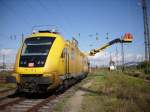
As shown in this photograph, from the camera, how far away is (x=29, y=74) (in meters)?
14.0

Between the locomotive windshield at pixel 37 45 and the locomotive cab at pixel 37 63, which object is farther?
the locomotive windshield at pixel 37 45

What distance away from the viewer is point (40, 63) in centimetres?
1423

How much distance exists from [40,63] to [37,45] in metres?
1.34

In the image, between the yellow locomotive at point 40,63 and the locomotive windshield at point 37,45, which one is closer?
the yellow locomotive at point 40,63

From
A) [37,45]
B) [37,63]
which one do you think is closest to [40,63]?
[37,63]

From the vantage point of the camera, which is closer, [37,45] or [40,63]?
[40,63]

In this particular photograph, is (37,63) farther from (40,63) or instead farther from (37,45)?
(37,45)

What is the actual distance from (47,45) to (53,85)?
228cm

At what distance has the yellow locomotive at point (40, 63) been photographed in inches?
549

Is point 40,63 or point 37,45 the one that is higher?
point 37,45

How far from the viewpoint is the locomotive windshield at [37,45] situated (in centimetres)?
1481

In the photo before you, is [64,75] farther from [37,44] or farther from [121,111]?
[121,111]

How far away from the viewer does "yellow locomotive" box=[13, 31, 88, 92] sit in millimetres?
13945

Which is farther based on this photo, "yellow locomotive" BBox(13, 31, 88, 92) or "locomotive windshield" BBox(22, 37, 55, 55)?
"locomotive windshield" BBox(22, 37, 55, 55)
